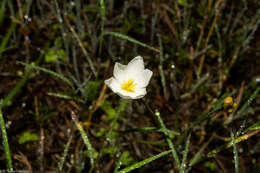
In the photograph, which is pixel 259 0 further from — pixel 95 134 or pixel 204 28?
pixel 95 134

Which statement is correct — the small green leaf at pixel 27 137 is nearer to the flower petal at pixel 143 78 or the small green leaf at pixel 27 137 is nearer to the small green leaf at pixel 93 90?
the small green leaf at pixel 93 90

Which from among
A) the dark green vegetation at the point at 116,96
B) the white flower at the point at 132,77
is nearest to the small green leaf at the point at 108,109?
the dark green vegetation at the point at 116,96

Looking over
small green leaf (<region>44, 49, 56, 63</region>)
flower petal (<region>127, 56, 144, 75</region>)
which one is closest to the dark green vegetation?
small green leaf (<region>44, 49, 56, 63</region>)

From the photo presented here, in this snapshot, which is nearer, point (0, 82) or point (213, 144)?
point (213, 144)

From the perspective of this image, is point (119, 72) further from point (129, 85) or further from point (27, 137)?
point (27, 137)

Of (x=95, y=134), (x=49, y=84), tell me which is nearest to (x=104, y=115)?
(x=95, y=134)

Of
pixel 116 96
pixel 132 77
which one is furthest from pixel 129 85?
pixel 116 96

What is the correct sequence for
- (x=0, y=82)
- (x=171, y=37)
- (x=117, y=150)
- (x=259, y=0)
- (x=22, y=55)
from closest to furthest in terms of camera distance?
1. (x=117, y=150)
2. (x=0, y=82)
3. (x=22, y=55)
4. (x=171, y=37)
5. (x=259, y=0)

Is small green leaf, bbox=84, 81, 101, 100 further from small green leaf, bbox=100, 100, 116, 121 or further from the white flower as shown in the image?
the white flower
